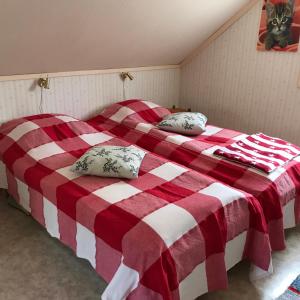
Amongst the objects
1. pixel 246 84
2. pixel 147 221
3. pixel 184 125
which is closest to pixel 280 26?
pixel 246 84

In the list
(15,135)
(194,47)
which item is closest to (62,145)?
(15,135)

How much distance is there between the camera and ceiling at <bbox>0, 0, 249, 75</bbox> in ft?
6.44

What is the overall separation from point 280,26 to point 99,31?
1.63 m

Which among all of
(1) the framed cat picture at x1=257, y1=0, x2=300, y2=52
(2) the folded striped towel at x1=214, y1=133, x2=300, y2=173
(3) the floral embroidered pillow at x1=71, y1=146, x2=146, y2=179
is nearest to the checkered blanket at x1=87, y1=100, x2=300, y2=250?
(2) the folded striped towel at x1=214, y1=133, x2=300, y2=173

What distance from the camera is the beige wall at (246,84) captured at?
2.96 m

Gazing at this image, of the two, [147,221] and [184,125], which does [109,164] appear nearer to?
[147,221]

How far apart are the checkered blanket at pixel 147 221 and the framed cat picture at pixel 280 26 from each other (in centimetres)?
172

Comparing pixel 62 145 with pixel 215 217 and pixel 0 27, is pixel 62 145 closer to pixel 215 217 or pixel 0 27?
pixel 0 27

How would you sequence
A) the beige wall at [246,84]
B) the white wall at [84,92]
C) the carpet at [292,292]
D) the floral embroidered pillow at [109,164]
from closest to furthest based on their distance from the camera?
the carpet at [292,292] → the floral embroidered pillow at [109,164] → the white wall at [84,92] → the beige wall at [246,84]

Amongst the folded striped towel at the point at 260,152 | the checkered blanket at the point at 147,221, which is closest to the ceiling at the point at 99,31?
the checkered blanket at the point at 147,221

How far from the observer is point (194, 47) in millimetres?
3447

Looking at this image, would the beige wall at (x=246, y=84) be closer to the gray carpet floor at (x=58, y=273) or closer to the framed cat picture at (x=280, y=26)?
the framed cat picture at (x=280, y=26)

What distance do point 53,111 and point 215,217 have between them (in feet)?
5.95

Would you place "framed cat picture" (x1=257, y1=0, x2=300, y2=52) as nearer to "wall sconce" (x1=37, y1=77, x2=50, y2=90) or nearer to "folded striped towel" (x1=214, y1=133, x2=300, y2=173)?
"folded striped towel" (x1=214, y1=133, x2=300, y2=173)
